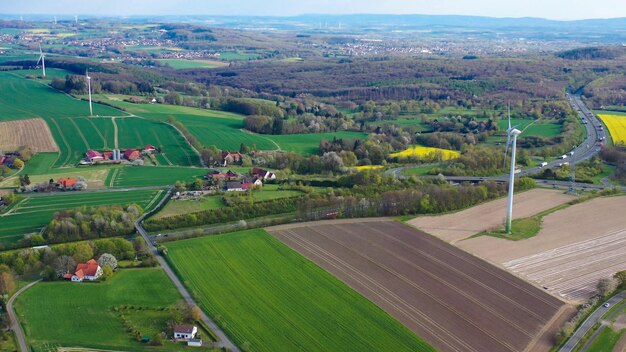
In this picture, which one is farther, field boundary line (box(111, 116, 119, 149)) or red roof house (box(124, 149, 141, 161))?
field boundary line (box(111, 116, 119, 149))

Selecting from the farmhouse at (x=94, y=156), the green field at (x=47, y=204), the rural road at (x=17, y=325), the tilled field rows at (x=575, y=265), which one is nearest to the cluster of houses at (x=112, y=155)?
the farmhouse at (x=94, y=156)

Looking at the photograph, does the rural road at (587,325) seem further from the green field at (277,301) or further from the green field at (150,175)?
the green field at (150,175)

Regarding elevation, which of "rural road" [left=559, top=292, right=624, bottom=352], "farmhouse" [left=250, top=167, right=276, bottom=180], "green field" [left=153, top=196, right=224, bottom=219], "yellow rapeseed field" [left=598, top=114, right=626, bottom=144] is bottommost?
"green field" [left=153, top=196, right=224, bottom=219]

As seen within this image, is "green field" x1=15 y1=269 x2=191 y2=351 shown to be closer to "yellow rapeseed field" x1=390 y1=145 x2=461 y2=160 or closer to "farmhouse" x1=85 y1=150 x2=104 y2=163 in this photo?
"farmhouse" x1=85 y1=150 x2=104 y2=163

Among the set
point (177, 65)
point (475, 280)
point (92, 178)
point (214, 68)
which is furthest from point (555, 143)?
point (177, 65)

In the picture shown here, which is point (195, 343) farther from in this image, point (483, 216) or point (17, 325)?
point (483, 216)

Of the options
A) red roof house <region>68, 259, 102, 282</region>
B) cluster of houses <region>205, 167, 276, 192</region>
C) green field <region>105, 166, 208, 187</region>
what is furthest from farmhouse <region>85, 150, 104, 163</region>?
red roof house <region>68, 259, 102, 282</region>

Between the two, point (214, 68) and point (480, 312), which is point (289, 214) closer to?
point (480, 312)
